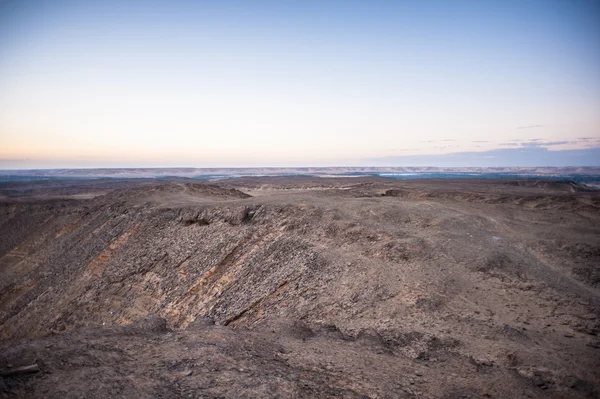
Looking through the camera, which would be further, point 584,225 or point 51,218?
point 51,218

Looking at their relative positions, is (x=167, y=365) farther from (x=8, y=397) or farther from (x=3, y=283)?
(x=3, y=283)

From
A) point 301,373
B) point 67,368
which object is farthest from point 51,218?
point 301,373

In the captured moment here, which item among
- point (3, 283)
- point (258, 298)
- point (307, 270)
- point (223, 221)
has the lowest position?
point (3, 283)

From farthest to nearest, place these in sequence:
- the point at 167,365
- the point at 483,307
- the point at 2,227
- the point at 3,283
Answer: the point at 2,227 → the point at 3,283 → the point at 483,307 → the point at 167,365

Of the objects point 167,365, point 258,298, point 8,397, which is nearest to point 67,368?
point 8,397

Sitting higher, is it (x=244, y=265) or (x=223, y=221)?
(x=223, y=221)

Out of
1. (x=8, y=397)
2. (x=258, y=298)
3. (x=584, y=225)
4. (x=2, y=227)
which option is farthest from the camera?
(x=2, y=227)
